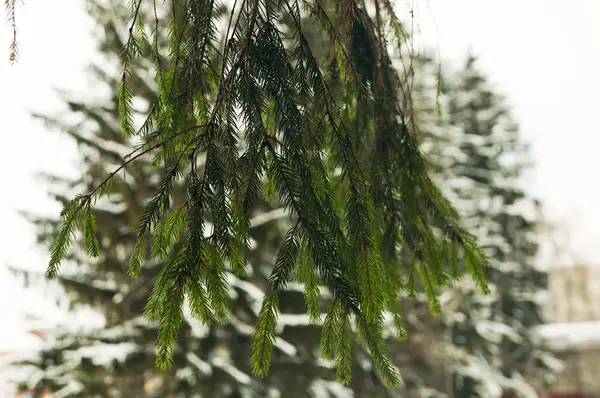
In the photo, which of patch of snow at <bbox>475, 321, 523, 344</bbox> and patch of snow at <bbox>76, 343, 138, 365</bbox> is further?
patch of snow at <bbox>475, 321, 523, 344</bbox>

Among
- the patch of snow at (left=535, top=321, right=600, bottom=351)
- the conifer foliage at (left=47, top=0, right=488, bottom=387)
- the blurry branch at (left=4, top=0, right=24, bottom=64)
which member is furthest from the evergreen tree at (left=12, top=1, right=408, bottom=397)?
the patch of snow at (left=535, top=321, right=600, bottom=351)

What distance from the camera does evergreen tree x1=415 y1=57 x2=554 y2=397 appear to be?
55.2 ft

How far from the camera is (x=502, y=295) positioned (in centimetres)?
1884

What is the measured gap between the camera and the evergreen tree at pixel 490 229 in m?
16.8

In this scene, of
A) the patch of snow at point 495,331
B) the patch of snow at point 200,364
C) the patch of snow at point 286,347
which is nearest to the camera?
the patch of snow at point 200,364

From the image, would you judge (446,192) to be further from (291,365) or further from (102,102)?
(102,102)

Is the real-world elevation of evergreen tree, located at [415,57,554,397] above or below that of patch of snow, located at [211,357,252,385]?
above

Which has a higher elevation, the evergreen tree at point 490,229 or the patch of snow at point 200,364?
the evergreen tree at point 490,229

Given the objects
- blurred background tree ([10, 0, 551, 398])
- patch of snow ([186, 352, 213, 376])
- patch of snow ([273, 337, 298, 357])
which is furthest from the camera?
patch of snow ([273, 337, 298, 357])

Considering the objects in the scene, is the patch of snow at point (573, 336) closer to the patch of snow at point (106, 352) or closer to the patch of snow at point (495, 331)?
the patch of snow at point (495, 331)

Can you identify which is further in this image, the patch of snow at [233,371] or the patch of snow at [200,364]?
the patch of snow at [233,371]

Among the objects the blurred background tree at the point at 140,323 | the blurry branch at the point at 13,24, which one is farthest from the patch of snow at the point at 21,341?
the blurry branch at the point at 13,24

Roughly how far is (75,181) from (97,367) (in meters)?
3.17

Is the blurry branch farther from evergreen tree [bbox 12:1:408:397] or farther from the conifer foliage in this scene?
evergreen tree [bbox 12:1:408:397]
